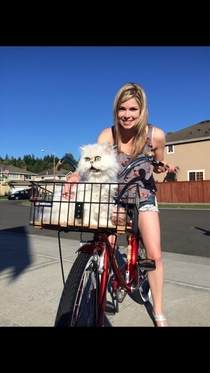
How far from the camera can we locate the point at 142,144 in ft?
7.09

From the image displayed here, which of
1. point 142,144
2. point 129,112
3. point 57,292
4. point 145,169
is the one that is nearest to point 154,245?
point 145,169

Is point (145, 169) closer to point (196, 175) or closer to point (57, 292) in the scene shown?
point (57, 292)

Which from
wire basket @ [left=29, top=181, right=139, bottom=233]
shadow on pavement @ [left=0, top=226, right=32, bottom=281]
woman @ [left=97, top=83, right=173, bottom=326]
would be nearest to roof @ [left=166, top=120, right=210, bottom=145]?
shadow on pavement @ [left=0, top=226, right=32, bottom=281]

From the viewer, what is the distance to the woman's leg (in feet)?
7.23

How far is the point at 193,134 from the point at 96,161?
26961 mm

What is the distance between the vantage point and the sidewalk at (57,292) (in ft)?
8.39

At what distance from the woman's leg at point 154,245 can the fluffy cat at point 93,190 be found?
21.4 inches

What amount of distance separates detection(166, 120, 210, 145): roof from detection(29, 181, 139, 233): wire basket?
991 inches

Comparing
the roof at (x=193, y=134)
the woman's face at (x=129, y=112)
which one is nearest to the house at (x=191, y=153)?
the roof at (x=193, y=134)
